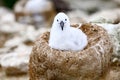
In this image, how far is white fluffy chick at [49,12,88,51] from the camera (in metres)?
2.31

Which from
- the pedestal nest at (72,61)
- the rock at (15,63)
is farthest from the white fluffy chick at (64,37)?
the rock at (15,63)

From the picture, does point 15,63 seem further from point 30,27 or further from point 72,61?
point 30,27

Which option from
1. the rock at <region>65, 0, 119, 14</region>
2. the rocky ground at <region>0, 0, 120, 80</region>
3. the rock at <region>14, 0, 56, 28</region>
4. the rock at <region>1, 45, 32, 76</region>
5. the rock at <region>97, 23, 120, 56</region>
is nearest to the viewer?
the rock at <region>97, 23, 120, 56</region>

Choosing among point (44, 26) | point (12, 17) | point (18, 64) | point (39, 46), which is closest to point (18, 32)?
point (44, 26)

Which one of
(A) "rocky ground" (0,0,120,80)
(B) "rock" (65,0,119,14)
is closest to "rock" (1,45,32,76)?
(A) "rocky ground" (0,0,120,80)

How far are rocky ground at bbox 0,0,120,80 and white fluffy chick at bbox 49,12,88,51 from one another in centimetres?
29

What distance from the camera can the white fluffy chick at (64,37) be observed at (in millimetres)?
2309

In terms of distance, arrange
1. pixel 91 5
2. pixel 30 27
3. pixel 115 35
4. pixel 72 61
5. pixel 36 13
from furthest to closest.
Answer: pixel 91 5 < pixel 36 13 < pixel 30 27 < pixel 115 35 < pixel 72 61

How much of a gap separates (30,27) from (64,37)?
2.04m

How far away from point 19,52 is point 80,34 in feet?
3.14

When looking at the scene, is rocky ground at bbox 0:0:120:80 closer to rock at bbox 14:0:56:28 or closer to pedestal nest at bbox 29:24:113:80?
rock at bbox 14:0:56:28

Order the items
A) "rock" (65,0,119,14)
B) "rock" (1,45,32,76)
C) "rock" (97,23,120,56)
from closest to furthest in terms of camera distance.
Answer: "rock" (97,23,120,56) → "rock" (1,45,32,76) → "rock" (65,0,119,14)

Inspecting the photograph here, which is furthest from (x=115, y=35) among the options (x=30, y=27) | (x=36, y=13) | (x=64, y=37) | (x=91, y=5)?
(x=91, y=5)

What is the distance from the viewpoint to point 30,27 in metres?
4.34
